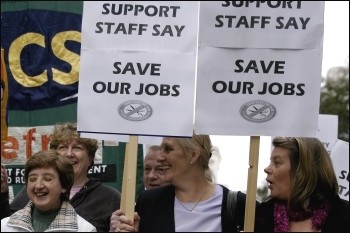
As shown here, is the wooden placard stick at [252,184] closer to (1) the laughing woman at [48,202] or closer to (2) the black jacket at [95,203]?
(1) the laughing woman at [48,202]

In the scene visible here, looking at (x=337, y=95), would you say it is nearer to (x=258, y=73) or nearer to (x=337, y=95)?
(x=337, y=95)

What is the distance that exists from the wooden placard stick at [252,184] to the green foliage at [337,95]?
1574 inches

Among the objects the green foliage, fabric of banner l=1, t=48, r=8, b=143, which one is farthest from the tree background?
fabric of banner l=1, t=48, r=8, b=143

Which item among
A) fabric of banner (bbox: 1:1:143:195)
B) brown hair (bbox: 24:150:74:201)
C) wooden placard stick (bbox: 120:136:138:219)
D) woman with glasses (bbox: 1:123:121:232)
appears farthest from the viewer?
fabric of banner (bbox: 1:1:143:195)

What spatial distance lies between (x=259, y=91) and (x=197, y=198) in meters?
0.82

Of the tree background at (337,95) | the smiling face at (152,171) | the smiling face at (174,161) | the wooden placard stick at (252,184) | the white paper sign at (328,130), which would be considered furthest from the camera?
the tree background at (337,95)

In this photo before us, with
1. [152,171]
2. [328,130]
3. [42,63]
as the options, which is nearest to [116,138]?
[152,171]

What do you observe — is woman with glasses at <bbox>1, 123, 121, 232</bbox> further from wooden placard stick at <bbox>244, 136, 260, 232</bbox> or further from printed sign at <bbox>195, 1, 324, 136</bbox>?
wooden placard stick at <bbox>244, 136, 260, 232</bbox>

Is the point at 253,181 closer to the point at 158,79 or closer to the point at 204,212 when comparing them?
the point at 204,212

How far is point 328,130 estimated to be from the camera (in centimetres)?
1209

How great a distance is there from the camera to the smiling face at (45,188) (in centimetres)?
668

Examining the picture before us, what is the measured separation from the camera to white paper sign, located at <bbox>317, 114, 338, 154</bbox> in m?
12.0

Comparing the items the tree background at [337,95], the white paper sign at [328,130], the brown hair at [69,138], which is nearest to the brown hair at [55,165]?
the brown hair at [69,138]

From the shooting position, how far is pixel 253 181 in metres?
6.57
